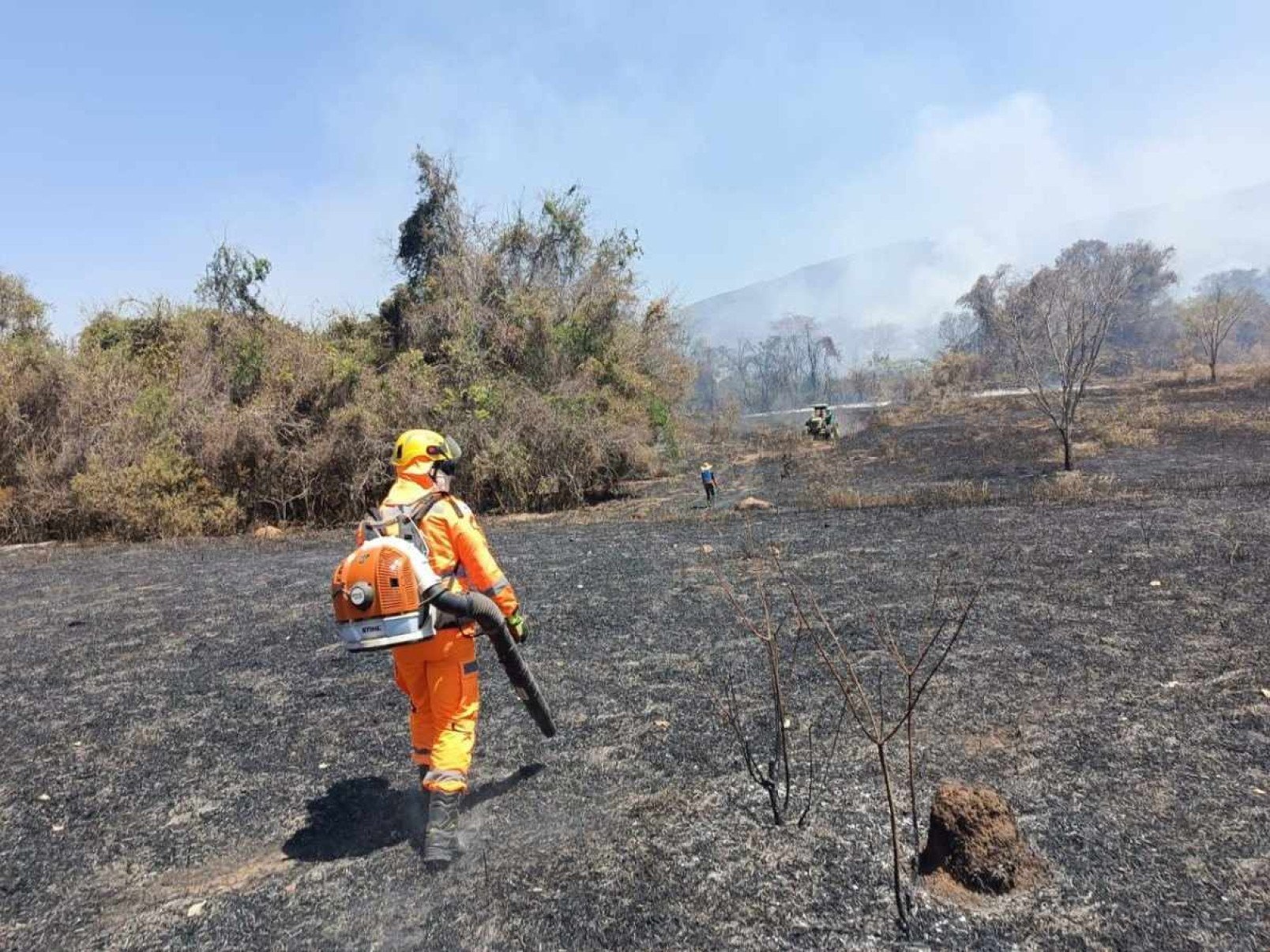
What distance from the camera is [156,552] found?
13.0 meters

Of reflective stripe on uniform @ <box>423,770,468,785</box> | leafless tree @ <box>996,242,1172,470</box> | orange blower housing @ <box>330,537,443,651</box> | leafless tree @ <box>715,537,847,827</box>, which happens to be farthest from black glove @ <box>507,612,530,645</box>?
leafless tree @ <box>996,242,1172,470</box>

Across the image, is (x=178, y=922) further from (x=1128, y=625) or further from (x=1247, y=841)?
(x=1128, y=625)

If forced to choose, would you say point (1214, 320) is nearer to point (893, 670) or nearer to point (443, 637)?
point (893, 670)

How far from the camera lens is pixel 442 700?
324 cm

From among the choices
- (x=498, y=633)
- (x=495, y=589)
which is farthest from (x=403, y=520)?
(x=498, y=633)

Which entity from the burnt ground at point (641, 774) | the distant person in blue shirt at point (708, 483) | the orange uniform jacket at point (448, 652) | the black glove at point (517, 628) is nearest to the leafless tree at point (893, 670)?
the burnt ground at point (641, 774)

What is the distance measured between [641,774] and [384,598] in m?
1.64

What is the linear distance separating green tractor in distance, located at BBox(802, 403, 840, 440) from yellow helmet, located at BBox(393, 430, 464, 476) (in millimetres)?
25434

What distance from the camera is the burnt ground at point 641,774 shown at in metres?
2.67

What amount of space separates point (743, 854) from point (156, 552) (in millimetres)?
13278

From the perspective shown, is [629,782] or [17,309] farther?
[17,309]

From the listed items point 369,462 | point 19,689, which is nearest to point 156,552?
point 369,462

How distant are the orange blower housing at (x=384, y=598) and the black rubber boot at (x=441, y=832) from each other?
26.5 inches

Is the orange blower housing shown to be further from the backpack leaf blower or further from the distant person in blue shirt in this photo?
the distant person in blue shirt
